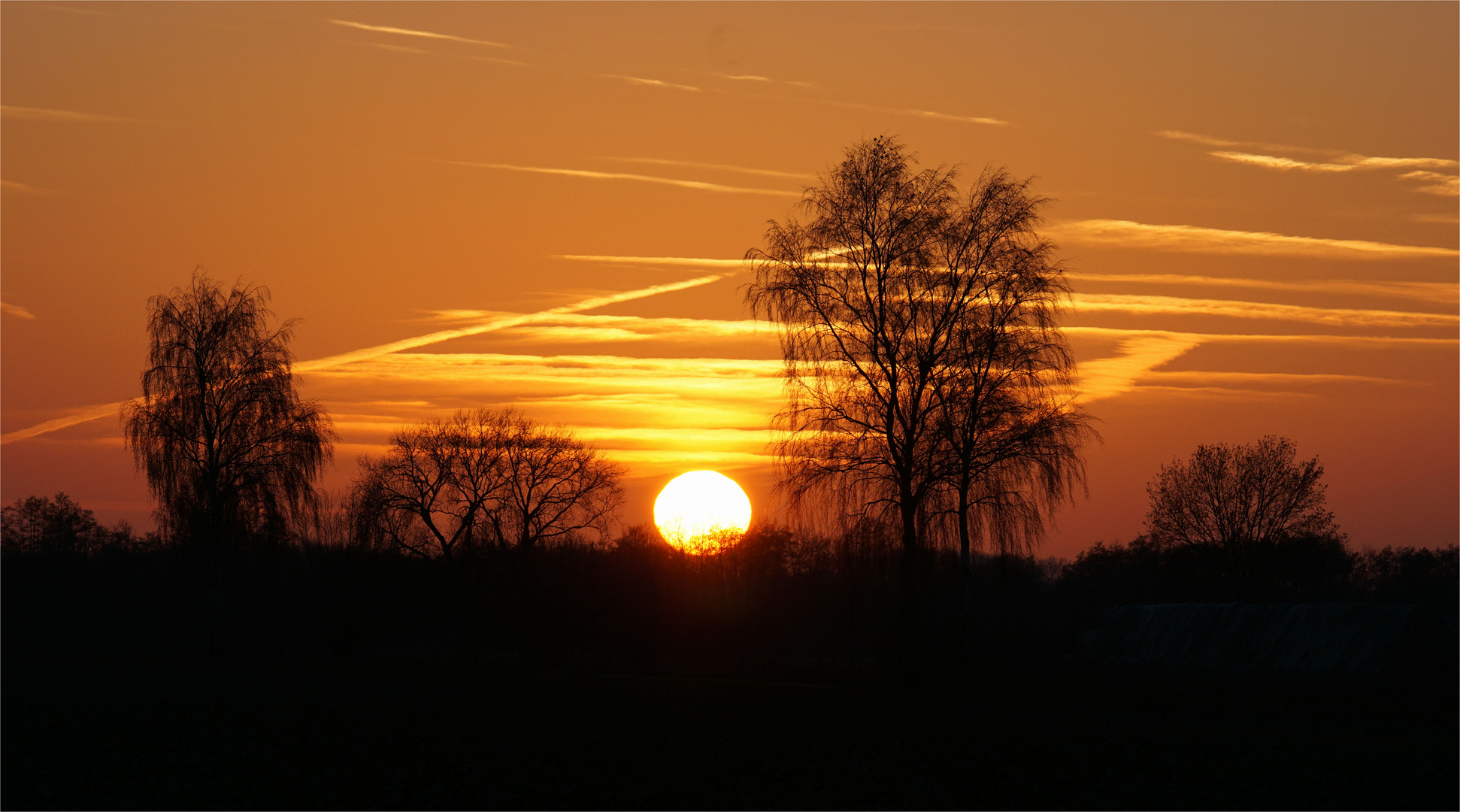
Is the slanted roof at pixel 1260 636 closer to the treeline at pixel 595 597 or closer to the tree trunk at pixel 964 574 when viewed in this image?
the treeline at pixel 595 597

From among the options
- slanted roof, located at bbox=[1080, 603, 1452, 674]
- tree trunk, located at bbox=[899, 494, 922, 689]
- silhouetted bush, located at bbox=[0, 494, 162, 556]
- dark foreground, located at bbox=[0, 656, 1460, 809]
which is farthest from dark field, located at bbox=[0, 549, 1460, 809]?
silhouetted bush, located at bbox=[0, 494, 162, 556]

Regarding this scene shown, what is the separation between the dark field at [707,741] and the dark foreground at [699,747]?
0.06m

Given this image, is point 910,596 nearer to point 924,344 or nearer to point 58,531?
point 924,344

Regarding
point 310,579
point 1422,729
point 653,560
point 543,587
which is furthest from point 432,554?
point 1422,729

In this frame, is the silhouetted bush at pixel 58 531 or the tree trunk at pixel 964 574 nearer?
the tree trunk at pixel 964 574

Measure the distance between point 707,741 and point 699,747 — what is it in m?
0.55

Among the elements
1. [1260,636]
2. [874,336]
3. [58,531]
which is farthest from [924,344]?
[58,531]

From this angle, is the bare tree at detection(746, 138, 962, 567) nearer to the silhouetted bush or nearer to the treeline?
the treeline

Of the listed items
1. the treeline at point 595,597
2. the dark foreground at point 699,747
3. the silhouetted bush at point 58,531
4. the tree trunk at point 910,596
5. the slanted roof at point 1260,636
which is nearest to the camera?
the dark foreground at point 699,747

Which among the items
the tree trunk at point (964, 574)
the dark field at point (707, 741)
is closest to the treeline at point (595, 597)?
the tree trunk at point (964, 574)

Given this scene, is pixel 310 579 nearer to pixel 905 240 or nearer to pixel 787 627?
pixel 787 627

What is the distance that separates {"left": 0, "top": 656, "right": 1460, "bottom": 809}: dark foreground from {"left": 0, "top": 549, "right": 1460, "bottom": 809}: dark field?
58 mm

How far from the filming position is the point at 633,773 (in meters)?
15.6

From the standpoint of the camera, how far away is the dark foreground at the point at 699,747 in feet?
46.2
